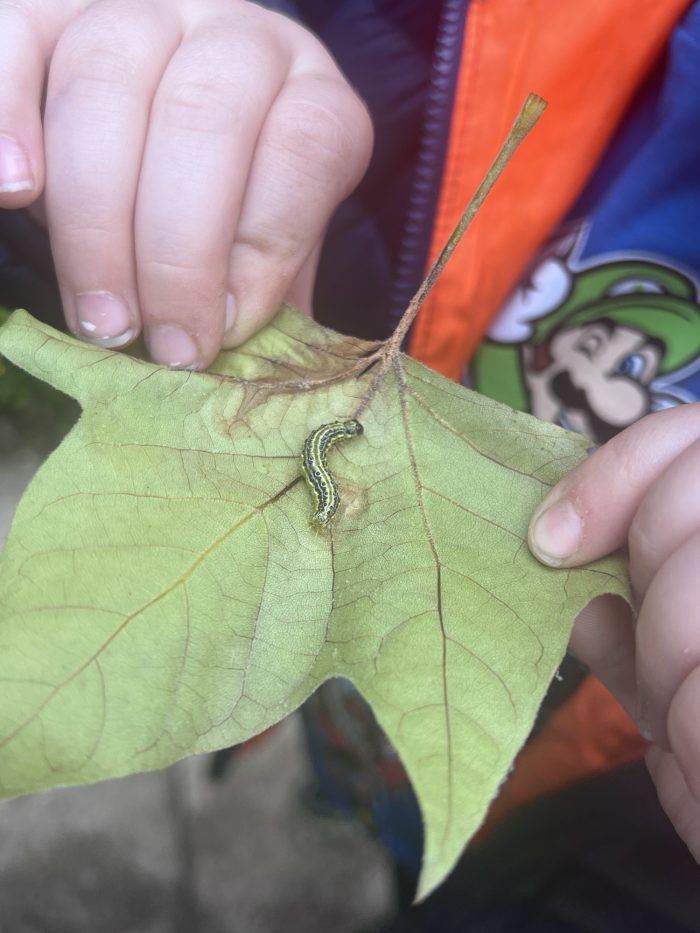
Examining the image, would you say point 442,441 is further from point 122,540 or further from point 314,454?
point 122,540

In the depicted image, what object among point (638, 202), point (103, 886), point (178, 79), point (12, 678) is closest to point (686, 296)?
point (638, 202)

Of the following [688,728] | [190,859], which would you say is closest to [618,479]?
[688,728]

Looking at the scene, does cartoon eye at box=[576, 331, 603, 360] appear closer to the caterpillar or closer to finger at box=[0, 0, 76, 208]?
the caterpillar

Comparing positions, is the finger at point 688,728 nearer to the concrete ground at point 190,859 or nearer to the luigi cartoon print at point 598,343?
the luigi cartoon print at point 598,343

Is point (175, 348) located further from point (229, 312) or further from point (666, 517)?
point (666, 517)

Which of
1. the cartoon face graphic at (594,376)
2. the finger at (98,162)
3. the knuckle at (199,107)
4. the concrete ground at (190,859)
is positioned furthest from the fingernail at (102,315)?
the concrete ground at (190,859)
